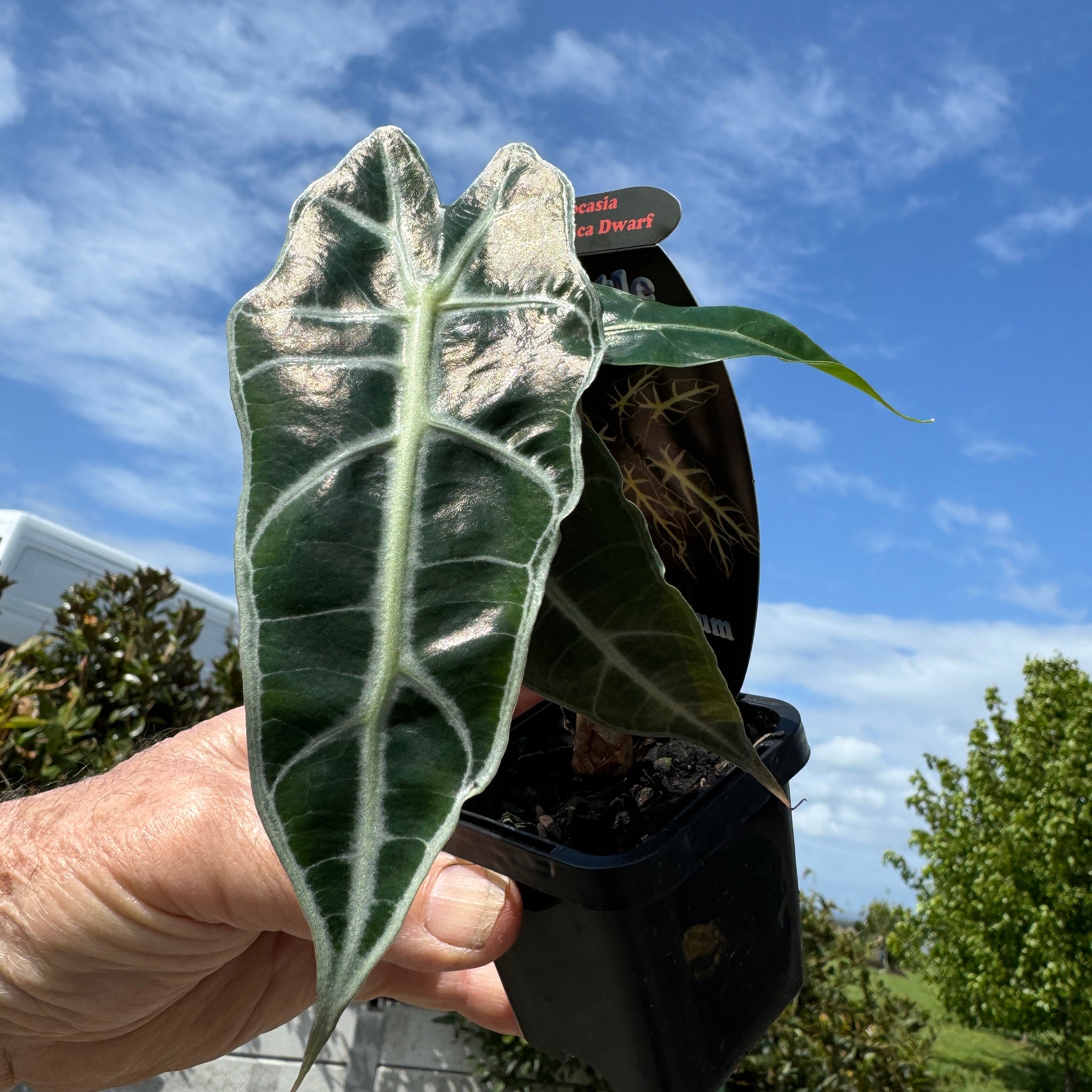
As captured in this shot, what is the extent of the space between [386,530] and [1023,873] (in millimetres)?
9005

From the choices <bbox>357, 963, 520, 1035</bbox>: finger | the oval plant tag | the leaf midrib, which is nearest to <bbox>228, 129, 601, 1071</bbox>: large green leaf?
the leaf midrib

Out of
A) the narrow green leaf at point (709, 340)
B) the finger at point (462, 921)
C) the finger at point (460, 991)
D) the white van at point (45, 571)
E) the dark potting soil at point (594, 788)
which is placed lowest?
the finger at point (460, 991)

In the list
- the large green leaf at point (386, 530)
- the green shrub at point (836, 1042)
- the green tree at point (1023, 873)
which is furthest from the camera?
the green tree at point (1023, 873)

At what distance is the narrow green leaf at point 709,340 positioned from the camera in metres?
0.76

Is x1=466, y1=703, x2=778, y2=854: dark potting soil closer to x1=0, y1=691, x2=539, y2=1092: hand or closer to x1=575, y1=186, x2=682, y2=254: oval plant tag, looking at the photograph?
x1=0, y1=691, x2=539, y2=1092: hand

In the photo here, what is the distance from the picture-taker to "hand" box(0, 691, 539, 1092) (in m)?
1.10

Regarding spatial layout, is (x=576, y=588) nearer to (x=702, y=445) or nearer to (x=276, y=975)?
(x=702, y=445)

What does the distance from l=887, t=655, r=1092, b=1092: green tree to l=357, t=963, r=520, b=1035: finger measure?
741 cm

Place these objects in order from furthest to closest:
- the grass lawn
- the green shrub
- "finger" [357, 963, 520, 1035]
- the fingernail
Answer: the grass lawn
the green shrub
"finger" [357, 963, 520, 1035]
the fingernail

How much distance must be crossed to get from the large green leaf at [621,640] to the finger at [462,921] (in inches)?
16.1

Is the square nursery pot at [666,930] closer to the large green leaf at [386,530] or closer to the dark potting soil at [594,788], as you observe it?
the dark potting soil at [594,788]

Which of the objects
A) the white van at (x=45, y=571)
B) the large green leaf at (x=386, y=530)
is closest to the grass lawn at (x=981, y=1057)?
the white van at (x=45, y=571)

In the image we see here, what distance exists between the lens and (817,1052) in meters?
3.86

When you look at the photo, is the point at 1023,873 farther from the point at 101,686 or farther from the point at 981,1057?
the point at 101,686
